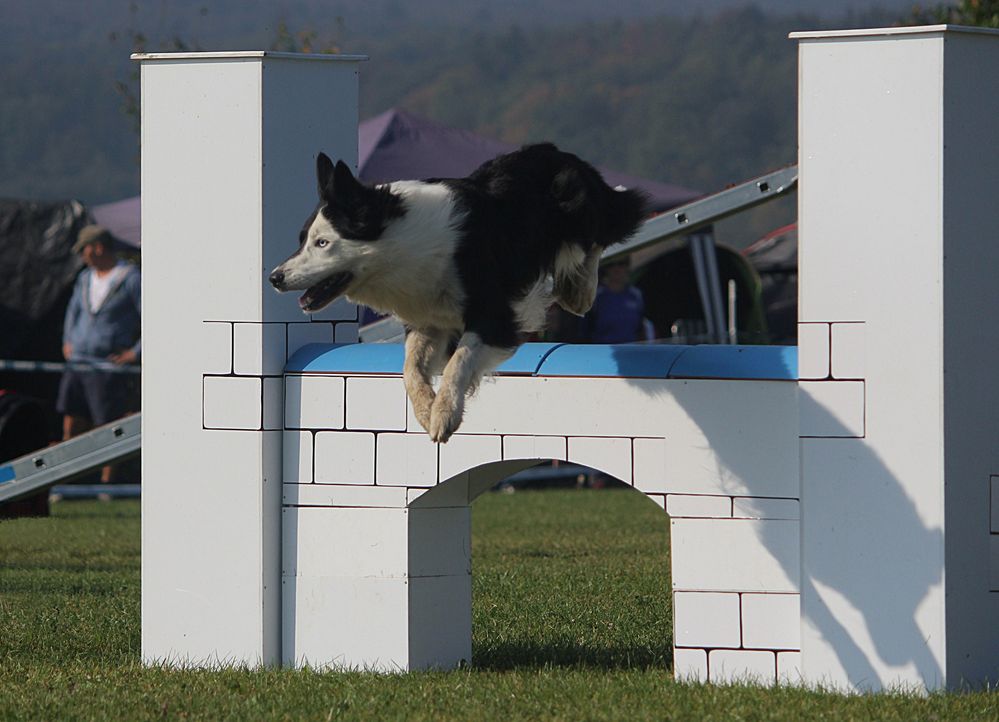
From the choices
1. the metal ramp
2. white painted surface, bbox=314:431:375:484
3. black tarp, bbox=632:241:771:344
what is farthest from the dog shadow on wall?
black tarp, bbox=632:241:771:344

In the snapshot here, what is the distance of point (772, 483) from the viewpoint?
234 inches

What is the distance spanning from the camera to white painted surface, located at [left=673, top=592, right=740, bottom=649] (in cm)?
604

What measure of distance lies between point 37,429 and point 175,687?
22.9 feet

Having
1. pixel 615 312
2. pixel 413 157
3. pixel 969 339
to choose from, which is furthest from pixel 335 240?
pixel 413 157

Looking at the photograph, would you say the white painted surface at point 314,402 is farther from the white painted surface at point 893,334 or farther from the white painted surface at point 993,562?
the white painted surface at point 993,562

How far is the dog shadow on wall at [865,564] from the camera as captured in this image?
5742mm

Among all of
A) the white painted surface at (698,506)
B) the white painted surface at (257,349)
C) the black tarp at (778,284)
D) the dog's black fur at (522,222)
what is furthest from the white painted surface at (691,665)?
the black tarp at (778,284)

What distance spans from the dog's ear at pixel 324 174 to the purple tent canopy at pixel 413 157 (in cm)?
1032

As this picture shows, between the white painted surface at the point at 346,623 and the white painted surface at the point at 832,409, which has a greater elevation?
the white painted surface at the point at 832,409

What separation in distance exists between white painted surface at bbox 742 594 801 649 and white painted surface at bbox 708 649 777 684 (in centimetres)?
4

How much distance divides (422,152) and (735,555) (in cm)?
1097

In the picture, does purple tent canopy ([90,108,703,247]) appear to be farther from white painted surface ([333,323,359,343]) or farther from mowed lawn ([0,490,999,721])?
white painted surface ([333,323,359,343])

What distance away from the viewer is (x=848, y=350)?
581cm

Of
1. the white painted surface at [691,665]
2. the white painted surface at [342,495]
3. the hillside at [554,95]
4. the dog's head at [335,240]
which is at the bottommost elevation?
the white painted surface at [691,665]
